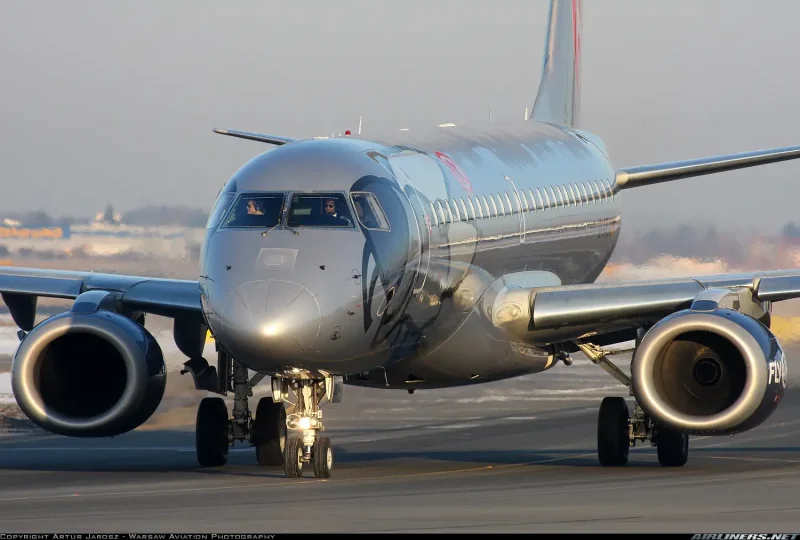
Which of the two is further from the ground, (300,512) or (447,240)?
(447,240)

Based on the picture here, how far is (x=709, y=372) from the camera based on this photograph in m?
21.2

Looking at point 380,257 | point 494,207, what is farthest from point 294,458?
point 494,207

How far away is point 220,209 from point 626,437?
675cm

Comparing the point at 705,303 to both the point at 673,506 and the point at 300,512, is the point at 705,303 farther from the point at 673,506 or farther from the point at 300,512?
the point at 300,512

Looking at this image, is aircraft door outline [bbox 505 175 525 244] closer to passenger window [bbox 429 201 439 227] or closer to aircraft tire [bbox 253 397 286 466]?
passenger window [bbox 429 201 439 227]

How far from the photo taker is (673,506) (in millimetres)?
16469

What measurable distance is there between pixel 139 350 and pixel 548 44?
49.2ft

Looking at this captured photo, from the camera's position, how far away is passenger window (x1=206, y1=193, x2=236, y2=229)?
19.6m

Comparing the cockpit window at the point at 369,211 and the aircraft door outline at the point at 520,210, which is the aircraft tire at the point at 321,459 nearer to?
the cockpit window at the point at 369,211

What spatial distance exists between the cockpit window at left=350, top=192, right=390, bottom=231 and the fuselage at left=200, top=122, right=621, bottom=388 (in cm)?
2

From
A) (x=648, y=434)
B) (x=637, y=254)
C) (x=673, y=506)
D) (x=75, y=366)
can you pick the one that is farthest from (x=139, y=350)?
(x=637, y=254)

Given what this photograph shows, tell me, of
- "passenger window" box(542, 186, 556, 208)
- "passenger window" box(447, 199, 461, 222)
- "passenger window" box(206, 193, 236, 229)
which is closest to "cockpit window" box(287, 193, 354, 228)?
"passenger window" box(206, 193, 236, 229)

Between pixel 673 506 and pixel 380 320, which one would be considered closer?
pixel 673 506

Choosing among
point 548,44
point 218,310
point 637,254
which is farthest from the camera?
point 637,254
